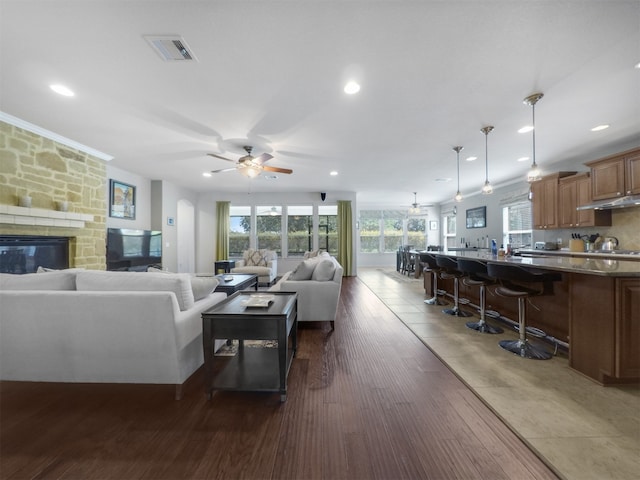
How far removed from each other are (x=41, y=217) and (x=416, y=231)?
10.4 meters

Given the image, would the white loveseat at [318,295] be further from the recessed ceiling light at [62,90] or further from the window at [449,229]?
the window at [449,229]

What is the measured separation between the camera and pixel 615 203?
369 cm

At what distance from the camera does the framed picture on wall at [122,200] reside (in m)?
4.98

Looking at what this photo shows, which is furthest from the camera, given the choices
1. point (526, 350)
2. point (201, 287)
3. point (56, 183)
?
point (56, 183)

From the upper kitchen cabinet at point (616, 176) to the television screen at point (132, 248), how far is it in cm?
853

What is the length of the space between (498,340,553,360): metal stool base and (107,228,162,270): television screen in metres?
6.29

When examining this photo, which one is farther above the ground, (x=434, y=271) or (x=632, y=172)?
(x=632, y=172)

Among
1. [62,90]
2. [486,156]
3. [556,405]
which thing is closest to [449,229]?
[486,156]

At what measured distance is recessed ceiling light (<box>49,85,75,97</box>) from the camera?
2418 mm

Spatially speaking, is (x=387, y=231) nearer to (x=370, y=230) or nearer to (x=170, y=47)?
(x=370, y=230)

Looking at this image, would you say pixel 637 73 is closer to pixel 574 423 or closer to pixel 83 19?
pixel 574 423

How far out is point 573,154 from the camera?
447cm

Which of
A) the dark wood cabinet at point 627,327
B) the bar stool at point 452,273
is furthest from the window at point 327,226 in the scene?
the dark wood cabinet at point 627,327

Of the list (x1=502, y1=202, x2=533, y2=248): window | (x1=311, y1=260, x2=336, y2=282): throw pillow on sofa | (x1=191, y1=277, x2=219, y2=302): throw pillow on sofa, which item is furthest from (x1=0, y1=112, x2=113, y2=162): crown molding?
(x1=502, y1=202, x2=533, y2=248): window
